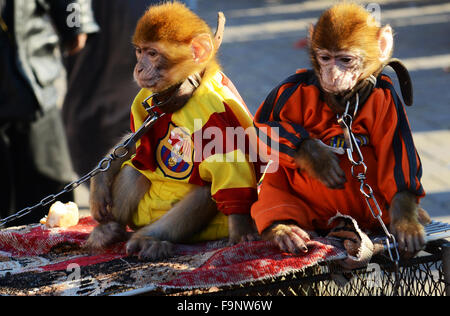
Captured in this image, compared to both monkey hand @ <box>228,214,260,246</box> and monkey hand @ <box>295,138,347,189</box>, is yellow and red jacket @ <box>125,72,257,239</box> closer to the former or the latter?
monkey hand @ <box>228,214,260,246</box>

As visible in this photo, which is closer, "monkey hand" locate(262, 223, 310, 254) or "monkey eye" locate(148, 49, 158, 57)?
"monkey hand" locate(262, 223, 310, 254)

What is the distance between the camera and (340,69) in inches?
102

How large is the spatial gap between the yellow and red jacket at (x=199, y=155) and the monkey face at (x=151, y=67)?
16cm

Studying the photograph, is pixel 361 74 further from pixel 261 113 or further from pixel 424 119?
pixel 424 119

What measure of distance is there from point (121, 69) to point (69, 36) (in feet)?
1.82

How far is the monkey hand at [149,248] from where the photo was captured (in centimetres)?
288

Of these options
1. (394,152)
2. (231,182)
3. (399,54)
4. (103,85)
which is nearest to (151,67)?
(231,182)

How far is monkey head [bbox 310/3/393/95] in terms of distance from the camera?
8.49 feet

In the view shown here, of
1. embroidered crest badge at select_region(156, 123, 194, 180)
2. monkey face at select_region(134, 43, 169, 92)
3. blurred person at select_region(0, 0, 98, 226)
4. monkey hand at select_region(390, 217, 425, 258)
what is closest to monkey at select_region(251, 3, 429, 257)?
monkey hand at select_region(390, 217, 425, 258)

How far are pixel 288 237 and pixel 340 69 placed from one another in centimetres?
61

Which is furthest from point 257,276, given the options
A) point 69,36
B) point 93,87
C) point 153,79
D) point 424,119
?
point 424,119

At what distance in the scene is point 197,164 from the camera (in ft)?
9.79

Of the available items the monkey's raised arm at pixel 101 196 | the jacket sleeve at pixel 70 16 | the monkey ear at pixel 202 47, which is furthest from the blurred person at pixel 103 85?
the monkey ear at pixel 202 47

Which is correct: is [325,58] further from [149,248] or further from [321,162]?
[149,248]
